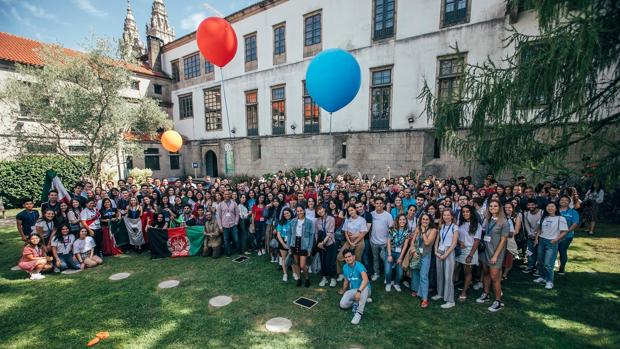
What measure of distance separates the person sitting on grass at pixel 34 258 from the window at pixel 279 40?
17.0m

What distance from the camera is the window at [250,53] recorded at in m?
20.3

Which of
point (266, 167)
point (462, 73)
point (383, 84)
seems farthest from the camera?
point (266, 167)

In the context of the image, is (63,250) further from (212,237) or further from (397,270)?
(397,270)

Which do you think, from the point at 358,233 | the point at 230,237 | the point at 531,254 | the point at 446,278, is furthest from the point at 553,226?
the point at 230,237

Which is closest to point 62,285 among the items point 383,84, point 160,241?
point 160,241

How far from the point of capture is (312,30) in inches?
687

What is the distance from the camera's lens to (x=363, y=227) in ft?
19.0

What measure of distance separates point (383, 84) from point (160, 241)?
1383cm

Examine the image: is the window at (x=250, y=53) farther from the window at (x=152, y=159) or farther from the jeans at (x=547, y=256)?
the jeans at (x=547, y=256)

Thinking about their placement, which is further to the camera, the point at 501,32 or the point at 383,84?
the point at 383,84

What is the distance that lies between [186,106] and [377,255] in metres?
25.1

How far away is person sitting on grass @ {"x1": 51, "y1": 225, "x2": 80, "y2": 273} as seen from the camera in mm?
6836

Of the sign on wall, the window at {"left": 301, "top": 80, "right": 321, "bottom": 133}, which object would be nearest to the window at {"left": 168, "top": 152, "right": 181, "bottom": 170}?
the sign on wall

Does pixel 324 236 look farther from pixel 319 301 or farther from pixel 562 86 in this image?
pixel 562 86
